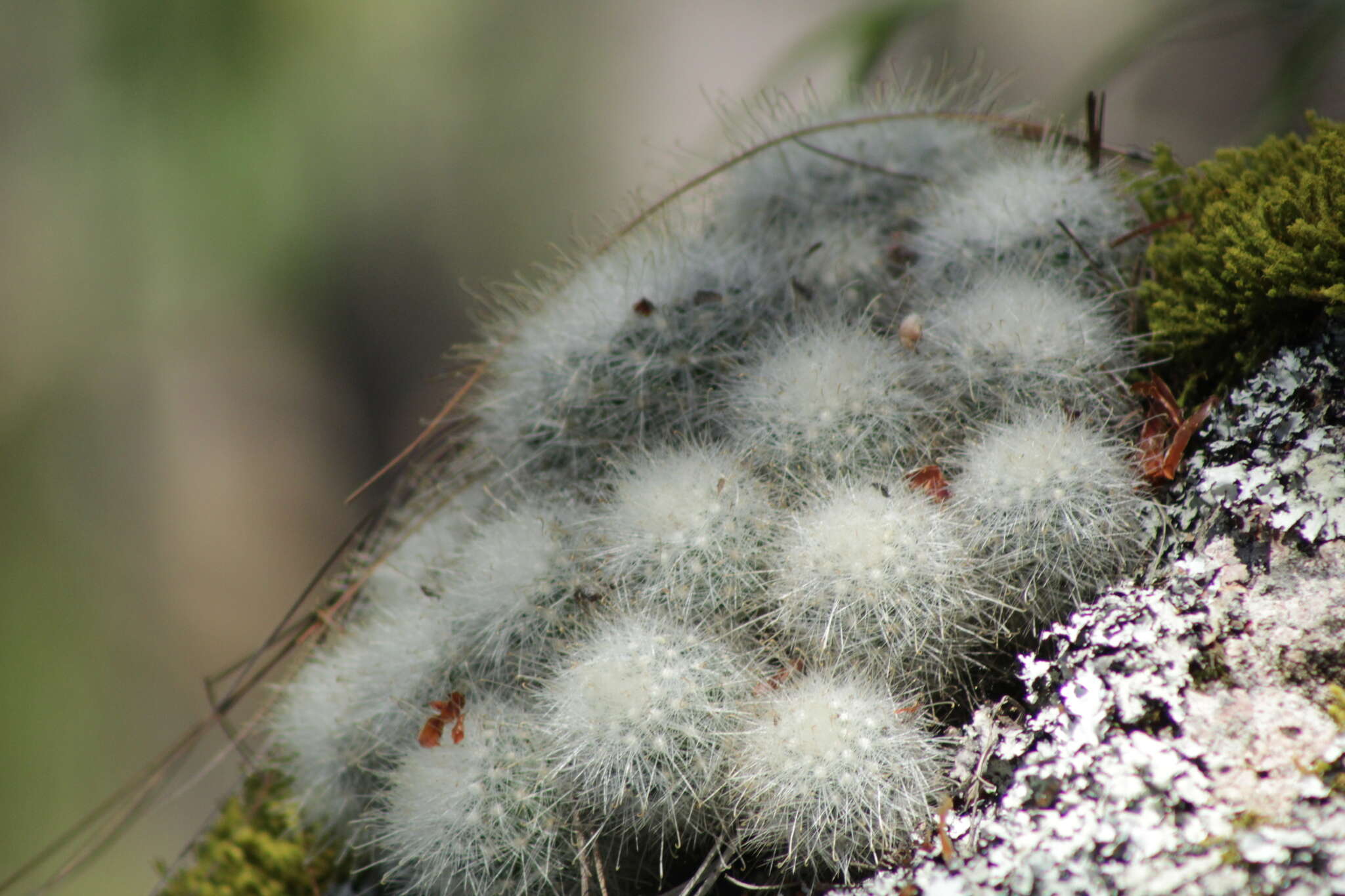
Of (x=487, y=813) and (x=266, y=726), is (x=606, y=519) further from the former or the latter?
(x=266, y=726)

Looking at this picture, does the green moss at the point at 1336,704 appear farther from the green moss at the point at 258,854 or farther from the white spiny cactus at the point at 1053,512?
the green moss at the point at 258,854

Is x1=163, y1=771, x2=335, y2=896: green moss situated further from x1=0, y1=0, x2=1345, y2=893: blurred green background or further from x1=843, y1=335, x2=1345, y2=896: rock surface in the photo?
x1=0, y1=0, x2=1345, y2=893: blurred green background

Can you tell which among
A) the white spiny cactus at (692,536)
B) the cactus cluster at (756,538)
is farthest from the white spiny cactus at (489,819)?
the white spiny cactus at (692,536)

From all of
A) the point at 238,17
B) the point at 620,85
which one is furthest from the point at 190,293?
the point at 620,85

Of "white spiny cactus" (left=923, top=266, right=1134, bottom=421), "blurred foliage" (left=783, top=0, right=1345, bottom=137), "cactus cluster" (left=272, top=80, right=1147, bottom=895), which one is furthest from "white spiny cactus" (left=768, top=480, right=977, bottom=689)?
"blurred foliage" (left=783, top=0, right=1345, bottom=137)

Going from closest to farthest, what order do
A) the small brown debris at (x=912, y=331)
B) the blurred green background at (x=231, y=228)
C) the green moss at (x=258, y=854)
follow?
the small brown debris at (x=912, y=331) → the green moss at (x=258, y=854) → the blurred green background at (x=231, y=228)

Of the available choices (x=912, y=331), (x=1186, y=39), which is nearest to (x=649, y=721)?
(x=912, y=331)
